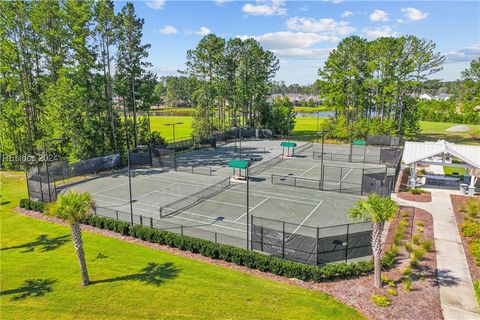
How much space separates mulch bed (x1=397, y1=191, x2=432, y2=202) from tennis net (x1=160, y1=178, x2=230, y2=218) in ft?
58.4

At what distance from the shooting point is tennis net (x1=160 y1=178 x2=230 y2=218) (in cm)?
2780

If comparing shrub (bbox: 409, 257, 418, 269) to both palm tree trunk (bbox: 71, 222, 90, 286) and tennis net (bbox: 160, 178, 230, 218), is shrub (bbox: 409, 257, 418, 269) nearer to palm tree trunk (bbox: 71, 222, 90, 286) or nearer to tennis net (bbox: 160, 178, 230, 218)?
tennis net (bbox: 160, 178, 230, 218)

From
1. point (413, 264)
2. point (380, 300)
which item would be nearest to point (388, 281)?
point (380, 300)

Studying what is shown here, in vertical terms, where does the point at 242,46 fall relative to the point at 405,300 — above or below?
above

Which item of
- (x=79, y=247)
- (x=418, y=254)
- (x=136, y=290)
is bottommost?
(x=136, y=290)

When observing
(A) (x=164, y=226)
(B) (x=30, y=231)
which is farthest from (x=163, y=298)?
(B) (x=30, y=231)

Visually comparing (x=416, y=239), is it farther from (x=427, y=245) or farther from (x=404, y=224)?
(x=404, y=224)

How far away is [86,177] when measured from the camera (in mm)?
40062

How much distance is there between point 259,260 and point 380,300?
21.3 feet

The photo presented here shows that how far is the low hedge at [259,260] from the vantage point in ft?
57.2

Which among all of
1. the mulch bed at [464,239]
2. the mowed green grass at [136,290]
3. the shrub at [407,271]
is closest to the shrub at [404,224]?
the mulch bed at [464,239]

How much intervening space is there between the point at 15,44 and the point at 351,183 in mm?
46607

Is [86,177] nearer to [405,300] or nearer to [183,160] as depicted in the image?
[183,160]

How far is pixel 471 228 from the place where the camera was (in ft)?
74.5
